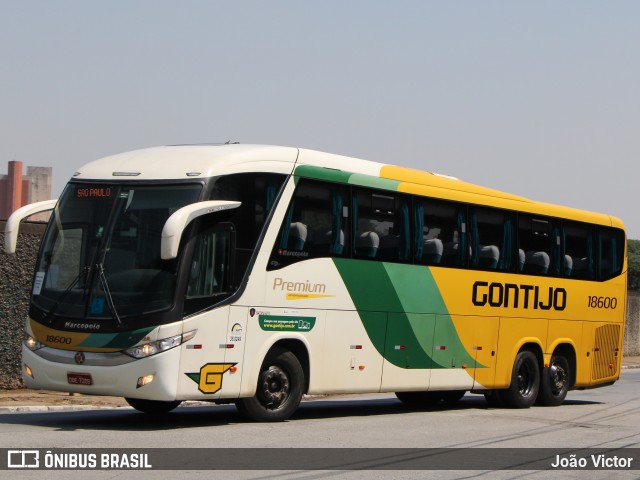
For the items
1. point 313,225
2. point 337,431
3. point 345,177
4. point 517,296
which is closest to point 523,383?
point 517,296

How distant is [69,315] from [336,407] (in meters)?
6.92

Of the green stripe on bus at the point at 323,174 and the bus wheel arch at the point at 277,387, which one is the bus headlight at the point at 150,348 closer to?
the bus wheel arch at the point at 277,387

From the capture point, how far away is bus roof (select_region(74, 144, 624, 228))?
14555 mm

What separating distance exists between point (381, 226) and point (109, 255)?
466 centimetres

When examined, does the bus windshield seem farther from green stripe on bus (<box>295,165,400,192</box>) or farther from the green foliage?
the green foliage

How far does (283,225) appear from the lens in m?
15.3

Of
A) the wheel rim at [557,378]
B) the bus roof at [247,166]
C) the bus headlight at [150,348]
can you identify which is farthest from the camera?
the wheel rim at [557,378]

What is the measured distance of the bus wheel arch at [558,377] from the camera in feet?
69.9

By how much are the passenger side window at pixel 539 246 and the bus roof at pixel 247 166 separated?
2.51m

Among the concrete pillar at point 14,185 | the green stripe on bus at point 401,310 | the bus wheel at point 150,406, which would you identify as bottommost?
the bus wheel at point 150,406

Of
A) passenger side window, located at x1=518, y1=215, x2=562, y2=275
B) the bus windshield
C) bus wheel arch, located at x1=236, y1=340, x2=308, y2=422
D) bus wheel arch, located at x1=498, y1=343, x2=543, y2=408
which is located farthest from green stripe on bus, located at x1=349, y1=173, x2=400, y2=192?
bus wheel arch, located at x1=498, y1=343, x2=543, y2=408

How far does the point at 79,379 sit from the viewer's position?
13875 mm

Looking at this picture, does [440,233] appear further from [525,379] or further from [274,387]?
[274,387]

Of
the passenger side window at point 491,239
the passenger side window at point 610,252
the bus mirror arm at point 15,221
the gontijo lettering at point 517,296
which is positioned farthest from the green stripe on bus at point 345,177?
the passenger side window at point 610,252
